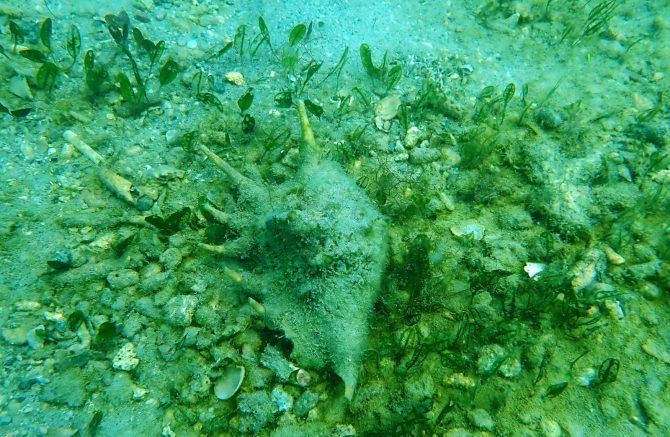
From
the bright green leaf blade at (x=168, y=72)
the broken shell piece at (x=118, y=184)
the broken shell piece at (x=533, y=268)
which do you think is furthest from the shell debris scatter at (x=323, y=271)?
the bright green leaf blade at (x=168, y=72)

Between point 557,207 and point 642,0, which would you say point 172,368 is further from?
point 642,0

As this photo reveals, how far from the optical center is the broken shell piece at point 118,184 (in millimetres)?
3416

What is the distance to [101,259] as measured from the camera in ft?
10.3

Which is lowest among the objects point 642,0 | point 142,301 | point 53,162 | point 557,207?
point 142,301

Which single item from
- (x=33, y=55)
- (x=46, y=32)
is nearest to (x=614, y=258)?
(x=33, y=55)

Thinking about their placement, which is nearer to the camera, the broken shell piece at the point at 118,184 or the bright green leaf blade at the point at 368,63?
the broken shell piece at the point at 118,184

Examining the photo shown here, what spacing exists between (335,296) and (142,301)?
5.42 ft

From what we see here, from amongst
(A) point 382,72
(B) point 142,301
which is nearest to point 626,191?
(A) point 382,72

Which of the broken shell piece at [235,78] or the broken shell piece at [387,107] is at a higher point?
the broken shell piece at [387,107]

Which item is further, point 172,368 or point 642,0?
point 642,0

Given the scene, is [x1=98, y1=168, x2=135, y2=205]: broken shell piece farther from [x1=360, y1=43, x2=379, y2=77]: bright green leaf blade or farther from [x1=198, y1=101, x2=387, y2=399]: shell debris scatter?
[x1=360, y1=43, x2=379, y2=77]: bright green leaf blade

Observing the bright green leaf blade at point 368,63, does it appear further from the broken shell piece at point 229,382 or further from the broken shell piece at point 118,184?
the broken shell piece at point 229,382

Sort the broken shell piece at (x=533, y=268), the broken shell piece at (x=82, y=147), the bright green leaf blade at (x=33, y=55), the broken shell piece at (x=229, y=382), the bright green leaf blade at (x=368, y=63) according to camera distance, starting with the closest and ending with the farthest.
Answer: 1. the broken shell piece at (x=229, y=382)
2. the broken shell piece at (x=533, y=268)
3. the broken shell piece at (x=82, y=147)
4. the bright green leaf blade at (x=33, y=55)
5. the bright green leaf blade at (x=368, y=63)

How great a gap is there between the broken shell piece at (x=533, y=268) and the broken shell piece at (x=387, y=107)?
2093 mm
